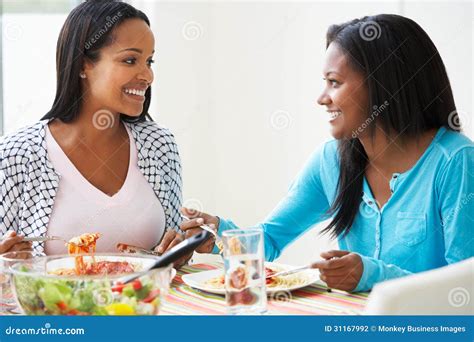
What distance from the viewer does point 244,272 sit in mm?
1201

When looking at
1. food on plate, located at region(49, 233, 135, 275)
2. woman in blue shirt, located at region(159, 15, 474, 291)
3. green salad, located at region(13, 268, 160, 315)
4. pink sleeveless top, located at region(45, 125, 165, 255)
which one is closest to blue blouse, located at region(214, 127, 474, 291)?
woman in blue shirt, located at region(159, 15, 474, 291)

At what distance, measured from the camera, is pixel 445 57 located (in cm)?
275

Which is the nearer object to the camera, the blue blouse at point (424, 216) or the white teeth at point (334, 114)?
the blue blouse at point (424, 216)

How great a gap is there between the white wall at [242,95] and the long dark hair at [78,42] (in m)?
1.23

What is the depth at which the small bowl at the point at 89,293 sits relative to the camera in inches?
41.8

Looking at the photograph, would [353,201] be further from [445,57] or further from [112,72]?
[445,57]

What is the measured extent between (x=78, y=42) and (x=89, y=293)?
1103mm

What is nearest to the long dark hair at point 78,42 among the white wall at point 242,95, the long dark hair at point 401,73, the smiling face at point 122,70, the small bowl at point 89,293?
the smiling face at point 122,70

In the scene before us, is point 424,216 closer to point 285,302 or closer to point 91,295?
point 285,302

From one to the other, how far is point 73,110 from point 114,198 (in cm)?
31

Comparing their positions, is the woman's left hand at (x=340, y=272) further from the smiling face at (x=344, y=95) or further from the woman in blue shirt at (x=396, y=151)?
the smiling face at (x=344, y=95)

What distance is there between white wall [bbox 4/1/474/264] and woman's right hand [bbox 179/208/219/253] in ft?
5.14

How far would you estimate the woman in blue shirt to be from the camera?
1624 millimetres
